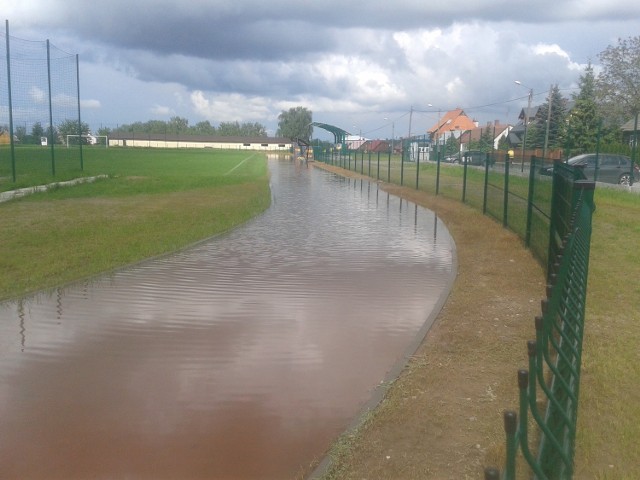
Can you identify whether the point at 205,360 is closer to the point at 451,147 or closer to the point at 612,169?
the point at 612,169

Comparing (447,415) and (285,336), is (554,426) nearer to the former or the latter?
(447,415)

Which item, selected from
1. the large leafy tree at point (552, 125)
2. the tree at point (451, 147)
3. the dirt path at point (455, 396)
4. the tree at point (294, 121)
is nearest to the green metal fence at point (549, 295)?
the dirt path at point (455, 396)

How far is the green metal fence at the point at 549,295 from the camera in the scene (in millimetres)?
2674

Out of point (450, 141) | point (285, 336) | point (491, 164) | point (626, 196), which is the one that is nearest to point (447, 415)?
point (285, 336)

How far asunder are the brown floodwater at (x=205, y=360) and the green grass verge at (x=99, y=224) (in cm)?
74

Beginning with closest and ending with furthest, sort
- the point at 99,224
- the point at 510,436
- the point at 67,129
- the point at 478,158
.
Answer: the point at 510,436 → the point at 99,224 → the point at 478,158 → the point at 67,129

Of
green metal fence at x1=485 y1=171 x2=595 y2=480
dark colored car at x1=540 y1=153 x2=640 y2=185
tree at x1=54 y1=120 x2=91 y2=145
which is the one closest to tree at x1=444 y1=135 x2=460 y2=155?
dark colored car at x1=540 y1=153 x2=640 y2=185

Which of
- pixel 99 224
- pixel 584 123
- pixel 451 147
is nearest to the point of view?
pixel 99 224

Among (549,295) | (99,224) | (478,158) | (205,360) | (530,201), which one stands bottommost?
(205,360)

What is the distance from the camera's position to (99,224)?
48.8 feet

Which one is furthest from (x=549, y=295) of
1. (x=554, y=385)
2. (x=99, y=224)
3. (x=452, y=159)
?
(x=452, y=159)

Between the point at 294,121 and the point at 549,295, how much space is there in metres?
163

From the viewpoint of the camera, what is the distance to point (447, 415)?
4883 mm

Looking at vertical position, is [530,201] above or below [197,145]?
below
